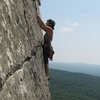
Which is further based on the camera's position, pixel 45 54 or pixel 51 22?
pixel 51 22

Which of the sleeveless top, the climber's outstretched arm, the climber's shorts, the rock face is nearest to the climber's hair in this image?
the climber's outstretched arm

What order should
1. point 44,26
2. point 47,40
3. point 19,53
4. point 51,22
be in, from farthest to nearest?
point 51,22 < point 47,40 < point 44,26 < point 19,53

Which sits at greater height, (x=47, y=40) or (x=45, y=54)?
(x=47, y=40)

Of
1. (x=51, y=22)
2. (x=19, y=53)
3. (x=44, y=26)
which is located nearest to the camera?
(x=19, y=53)

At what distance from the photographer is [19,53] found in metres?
8.84

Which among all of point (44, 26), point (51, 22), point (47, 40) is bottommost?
point (47, 40)

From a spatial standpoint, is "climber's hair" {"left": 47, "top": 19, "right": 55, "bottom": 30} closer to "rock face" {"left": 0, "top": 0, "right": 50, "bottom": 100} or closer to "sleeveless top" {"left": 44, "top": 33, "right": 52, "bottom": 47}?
"sleeveless top" {"left": 44, "top": 33, "right": 52, "bottom": 47}

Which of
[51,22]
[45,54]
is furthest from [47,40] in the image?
[51,22]

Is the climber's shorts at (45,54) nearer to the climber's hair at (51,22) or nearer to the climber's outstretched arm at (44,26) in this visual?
the climber's outstretched arm at (44,26)

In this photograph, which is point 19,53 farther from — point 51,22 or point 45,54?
point 51,22

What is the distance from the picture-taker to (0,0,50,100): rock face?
25.4 feet

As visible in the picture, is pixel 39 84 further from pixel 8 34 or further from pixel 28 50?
pixel 8 34

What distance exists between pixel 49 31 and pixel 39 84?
280cm

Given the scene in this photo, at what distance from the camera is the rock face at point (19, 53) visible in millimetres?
7745
